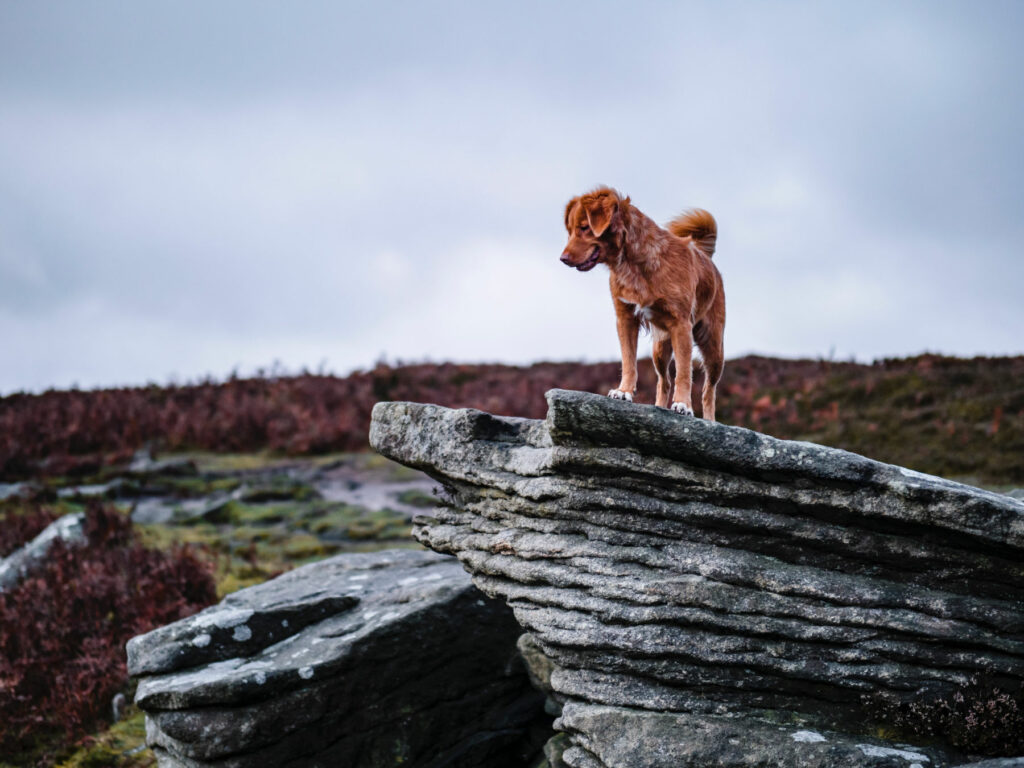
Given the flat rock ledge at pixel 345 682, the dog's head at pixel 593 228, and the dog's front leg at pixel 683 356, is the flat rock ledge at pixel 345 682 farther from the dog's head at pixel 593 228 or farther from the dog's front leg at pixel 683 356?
the dog's head at pixel 593 228

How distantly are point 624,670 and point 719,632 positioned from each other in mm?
720

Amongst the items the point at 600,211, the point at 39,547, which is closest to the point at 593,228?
the point at 600,211

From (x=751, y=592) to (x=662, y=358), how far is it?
2024 millimetres

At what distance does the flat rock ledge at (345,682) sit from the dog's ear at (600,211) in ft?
13.6

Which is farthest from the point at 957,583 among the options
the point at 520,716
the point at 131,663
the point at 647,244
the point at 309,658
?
the point at 131,663

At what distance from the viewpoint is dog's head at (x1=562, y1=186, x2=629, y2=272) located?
17.6ft

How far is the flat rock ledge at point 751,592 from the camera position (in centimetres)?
496

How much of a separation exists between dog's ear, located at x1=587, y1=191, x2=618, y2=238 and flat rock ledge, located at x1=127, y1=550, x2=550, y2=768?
163 inches

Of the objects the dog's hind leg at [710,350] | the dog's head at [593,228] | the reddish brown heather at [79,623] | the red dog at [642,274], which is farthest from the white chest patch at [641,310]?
the reddish brown heather at [79,623]

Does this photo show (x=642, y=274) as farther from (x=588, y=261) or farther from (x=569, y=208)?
(x=569, y=208)

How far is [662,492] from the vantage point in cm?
549

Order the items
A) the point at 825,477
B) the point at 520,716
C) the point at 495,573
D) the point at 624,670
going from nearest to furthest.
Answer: the point at 825,477
the point at 624,670
the point at 495,573
the point at 520,716

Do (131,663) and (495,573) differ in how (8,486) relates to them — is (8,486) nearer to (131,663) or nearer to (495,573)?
(131,663)

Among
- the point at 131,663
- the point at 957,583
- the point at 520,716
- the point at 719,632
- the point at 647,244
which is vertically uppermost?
the point at 647,244
